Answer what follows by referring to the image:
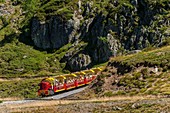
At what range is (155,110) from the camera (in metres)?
42.8

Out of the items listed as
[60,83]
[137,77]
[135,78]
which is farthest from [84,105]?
[60,83]

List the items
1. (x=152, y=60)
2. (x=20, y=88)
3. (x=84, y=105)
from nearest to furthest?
(x=84, y=105) → (x=152, y=60) → (x=20, y=88)

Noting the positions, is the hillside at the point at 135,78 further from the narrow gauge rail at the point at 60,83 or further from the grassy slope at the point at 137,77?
the narrow gauge rail at the point at 60,83

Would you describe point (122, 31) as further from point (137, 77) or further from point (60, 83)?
point (137, 77)

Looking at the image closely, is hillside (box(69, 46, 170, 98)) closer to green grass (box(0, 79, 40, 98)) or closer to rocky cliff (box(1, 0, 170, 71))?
green grass (box(0, 79, 40, 98))

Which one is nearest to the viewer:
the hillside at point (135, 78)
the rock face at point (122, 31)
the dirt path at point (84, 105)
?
the dirt path at point (84, 105)

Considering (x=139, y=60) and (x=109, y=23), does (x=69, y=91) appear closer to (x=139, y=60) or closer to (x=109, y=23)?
(x=139, y=60)

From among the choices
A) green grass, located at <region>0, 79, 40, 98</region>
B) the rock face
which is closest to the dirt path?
green grass, located at <region>0, 79, 40, 98</region>

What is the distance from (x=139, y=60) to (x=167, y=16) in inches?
4472

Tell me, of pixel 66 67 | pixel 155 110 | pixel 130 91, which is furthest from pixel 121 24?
pixel 155 110

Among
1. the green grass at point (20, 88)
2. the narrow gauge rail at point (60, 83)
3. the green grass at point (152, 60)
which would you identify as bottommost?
the green grass at point (20, 88)

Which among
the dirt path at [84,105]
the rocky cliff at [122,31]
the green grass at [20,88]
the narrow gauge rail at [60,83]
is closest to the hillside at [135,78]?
the dirt path at [84,105]

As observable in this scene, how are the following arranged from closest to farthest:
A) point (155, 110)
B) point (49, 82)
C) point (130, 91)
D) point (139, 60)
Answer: point (155, 110)
point (130, 91)
point (139, 60)
point (49, 82)

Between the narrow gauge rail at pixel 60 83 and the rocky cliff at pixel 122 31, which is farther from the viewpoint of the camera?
the rocky cliff at pixel 122 31
